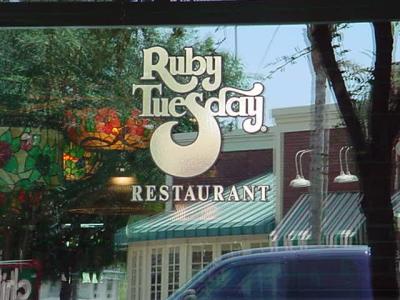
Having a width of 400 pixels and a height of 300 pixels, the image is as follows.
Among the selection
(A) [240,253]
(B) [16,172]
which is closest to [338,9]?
(A) [240,253]

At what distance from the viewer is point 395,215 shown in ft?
5.98

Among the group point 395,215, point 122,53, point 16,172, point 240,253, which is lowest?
point 240,253

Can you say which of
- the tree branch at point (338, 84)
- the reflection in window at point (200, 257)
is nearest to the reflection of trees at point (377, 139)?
the tree branch at point (338, 84)

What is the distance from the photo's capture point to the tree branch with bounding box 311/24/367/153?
6.13 feet

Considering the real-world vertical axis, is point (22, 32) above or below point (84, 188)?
above

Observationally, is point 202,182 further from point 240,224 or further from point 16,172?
point 16,172

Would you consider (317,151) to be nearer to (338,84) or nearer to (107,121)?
(338,84)

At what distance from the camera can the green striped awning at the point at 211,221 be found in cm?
184

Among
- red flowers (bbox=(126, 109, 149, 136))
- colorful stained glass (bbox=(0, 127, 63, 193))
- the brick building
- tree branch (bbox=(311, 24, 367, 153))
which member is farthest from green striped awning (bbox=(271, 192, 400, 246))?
colorful stained glass (bbox=(0, 127, 63, 193))

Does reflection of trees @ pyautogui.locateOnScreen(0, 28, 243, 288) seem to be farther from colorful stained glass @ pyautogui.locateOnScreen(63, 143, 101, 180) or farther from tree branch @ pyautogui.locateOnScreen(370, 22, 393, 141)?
tree branch @ pyautogui.locateOnScreen(370, 22, 393, 141)

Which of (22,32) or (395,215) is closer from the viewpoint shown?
(395,215)

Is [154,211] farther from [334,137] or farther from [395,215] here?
[395,215]

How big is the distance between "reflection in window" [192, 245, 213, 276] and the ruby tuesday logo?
0.22 meters

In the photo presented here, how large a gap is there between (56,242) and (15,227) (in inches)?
5.6
